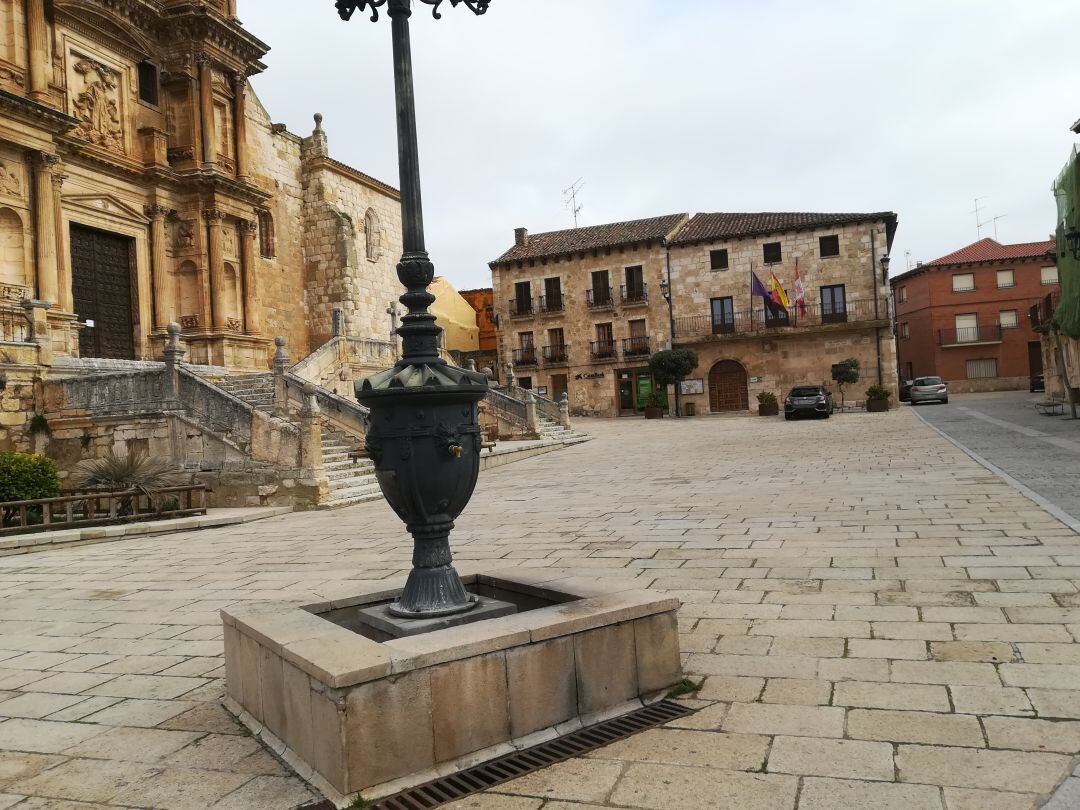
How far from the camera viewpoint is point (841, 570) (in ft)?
20.0

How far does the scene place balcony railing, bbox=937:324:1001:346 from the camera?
46656 millimetres

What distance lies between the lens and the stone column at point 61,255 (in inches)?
684

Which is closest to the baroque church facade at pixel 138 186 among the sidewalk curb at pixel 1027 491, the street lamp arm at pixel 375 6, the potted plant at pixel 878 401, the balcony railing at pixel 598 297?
the street lamp arm at pixel 375 6

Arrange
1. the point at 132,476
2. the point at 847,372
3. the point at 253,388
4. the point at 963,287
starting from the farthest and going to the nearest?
the point at 963,287 → the point at 847,372 → the point at 253,388 → the point at 132,476

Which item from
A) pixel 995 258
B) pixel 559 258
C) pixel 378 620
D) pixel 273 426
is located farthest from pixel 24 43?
pixel 995 258

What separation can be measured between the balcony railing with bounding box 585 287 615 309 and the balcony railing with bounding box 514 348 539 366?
3616mm

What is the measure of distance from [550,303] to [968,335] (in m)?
25.3

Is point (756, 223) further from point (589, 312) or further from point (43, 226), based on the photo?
point (43, 226)

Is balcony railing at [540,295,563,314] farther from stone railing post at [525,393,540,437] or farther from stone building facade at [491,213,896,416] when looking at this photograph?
stone railing post at [525,393,540,437]

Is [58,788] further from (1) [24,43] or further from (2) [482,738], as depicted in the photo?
(1) [24,43]

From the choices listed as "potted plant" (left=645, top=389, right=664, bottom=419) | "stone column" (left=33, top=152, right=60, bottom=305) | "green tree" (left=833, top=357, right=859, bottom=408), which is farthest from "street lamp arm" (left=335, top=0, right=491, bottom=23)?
"green tree" (left=833, top=357, right=859, bottom=408)

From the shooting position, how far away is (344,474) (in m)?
14.4

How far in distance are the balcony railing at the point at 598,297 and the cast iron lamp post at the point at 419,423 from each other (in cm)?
3545

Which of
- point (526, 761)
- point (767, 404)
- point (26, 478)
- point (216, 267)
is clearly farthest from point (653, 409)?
point (526, 761)
